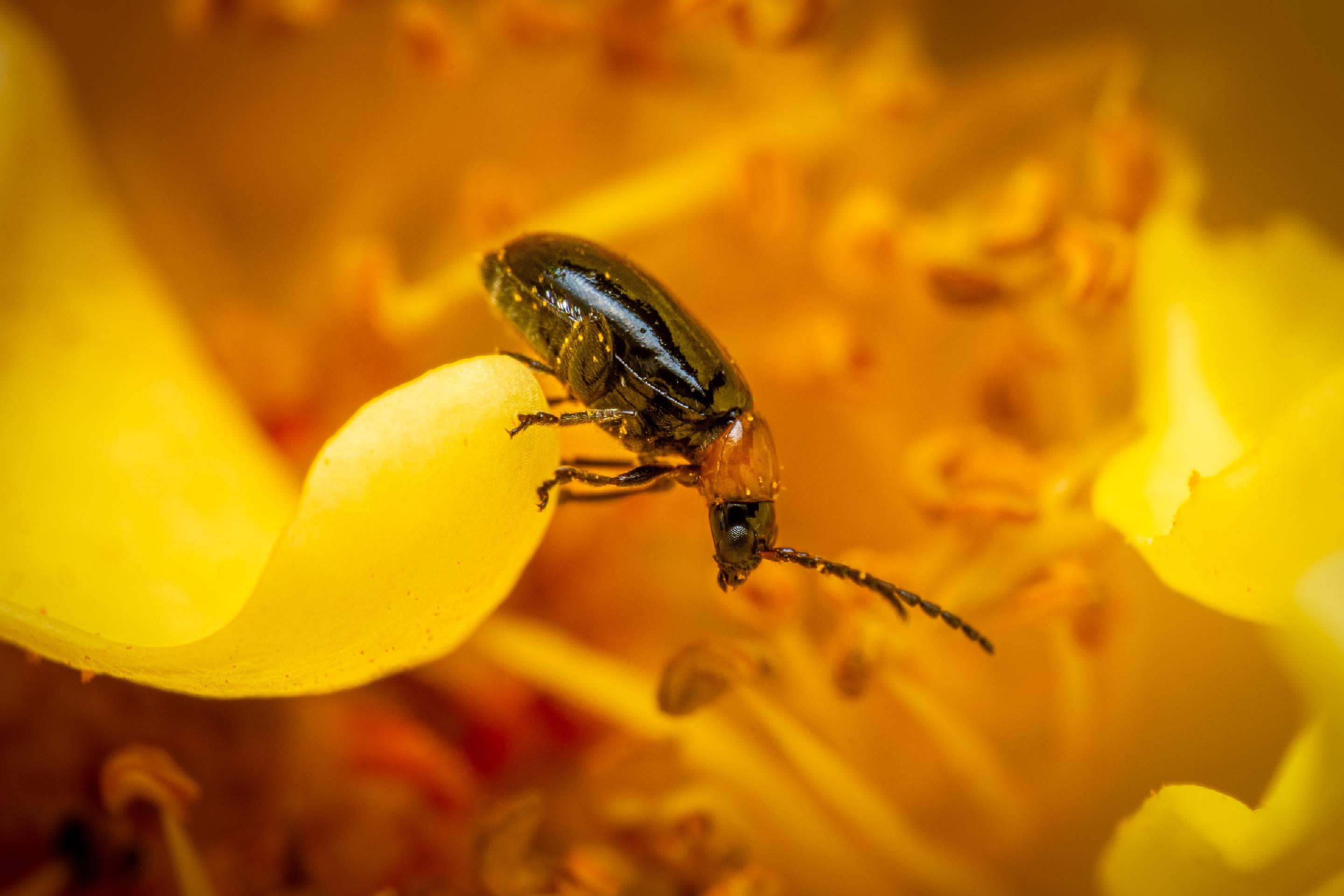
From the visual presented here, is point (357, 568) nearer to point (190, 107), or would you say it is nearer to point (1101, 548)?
point (1101, 548)

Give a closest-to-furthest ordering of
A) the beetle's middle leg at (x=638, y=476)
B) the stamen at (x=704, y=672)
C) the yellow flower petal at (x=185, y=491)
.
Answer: the yellow flower petal at (x=185, y=491) < the beetle's middle leg at (x=638, y=476) < the stamen at (x=704, y=672)

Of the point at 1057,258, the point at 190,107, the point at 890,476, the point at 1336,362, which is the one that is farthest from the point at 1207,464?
the point at 190,107

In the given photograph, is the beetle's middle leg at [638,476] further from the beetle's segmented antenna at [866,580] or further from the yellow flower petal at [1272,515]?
the yellow flower petal at [1272,515]

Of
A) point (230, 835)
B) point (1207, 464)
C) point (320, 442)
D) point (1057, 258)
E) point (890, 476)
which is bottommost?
point (230, 835)

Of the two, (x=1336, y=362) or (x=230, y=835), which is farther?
(x=230, y=835)

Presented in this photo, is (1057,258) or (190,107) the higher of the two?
(1057,258)

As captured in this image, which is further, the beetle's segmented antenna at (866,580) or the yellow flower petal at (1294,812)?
the beetle's segmented antenna at (866,580)

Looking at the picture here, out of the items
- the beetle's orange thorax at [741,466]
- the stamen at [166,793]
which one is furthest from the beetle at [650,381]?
the stamen at [166,793]

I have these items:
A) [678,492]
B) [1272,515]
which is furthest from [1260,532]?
[678,492]
